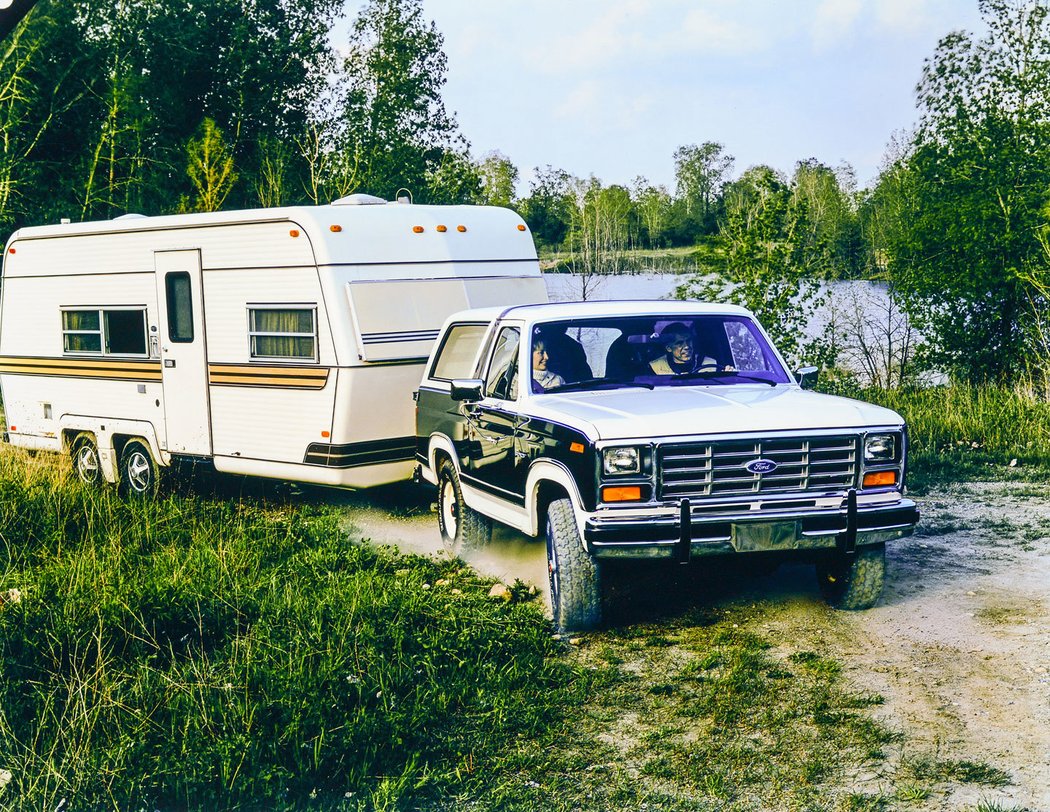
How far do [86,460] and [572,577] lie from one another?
8.04 m

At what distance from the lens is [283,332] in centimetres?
1052

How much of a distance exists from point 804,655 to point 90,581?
14.7ft

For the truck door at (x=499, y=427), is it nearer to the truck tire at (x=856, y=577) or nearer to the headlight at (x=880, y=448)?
the truck tire at (x=856, y=577)

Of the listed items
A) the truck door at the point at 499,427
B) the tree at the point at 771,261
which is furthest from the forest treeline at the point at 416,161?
the truck door at the point at 499,427

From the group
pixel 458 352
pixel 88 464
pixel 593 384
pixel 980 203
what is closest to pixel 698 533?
pixel 593 384

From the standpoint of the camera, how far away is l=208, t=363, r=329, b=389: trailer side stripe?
1022 cm

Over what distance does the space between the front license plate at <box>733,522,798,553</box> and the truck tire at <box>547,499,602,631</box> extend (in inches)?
34.0

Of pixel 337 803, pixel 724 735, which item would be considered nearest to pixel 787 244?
pixel 724 735

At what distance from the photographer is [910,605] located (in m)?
7.18

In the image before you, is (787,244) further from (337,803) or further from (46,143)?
(46,143)

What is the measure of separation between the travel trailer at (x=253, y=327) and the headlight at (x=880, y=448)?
16.1 ft

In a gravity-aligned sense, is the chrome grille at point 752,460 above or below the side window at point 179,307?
below

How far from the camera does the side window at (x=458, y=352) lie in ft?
29.9

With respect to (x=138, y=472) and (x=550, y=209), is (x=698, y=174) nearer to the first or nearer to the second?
(x=550, y=209)
